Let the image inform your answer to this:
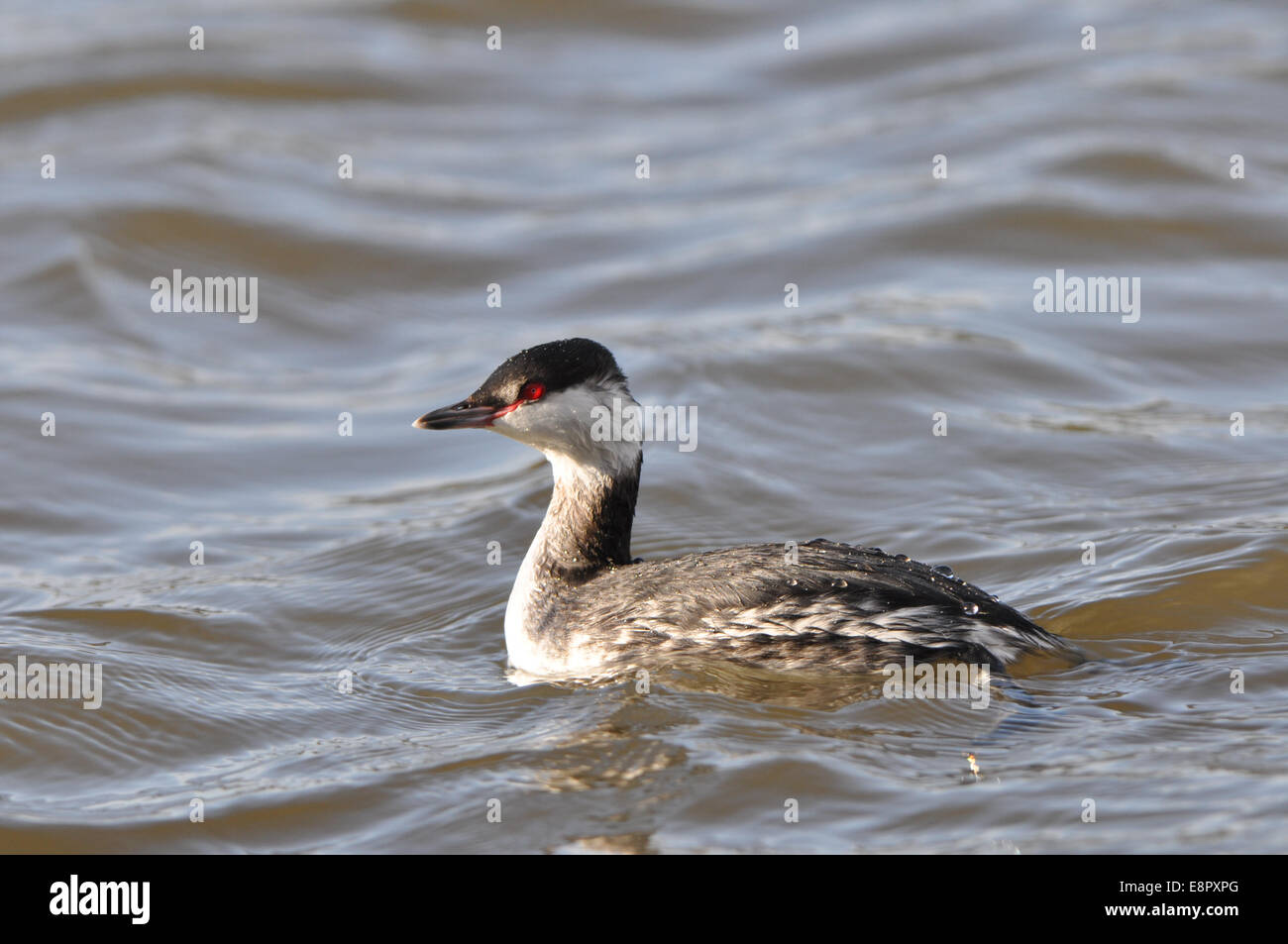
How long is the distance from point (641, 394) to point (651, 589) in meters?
4.36

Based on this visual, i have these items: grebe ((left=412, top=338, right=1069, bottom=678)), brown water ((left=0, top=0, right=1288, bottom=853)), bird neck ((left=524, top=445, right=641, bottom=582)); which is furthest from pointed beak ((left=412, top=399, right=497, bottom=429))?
brown water ((left=0, top=0, right=1288, bottom=853))

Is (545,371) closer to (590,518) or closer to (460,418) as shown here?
(460,418)

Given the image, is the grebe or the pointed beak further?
the pointed beak

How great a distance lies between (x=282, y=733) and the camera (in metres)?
7.68

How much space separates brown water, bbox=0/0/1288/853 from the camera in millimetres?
6922

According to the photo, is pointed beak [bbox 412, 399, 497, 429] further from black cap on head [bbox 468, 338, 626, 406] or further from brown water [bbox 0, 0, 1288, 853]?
brown water [bbox 0, 0, 1288, 853]

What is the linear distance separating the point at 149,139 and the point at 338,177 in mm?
1943

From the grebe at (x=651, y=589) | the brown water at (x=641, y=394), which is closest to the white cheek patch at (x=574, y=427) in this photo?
the grebe at (x=651, y=589)

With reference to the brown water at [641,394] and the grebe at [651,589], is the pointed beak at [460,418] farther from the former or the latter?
the brown water at [641,394]

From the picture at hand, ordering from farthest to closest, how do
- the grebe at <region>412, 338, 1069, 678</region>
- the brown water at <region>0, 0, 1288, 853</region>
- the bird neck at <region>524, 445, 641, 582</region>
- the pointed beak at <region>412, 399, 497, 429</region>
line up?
the bird neck at <region>524, 445, 641, 582</region> → the pointed beak at <region>412, 399, 497, 429</region> → the grebe at <region>412, 338, 1069, 678</region> → the brown water at <region>0, 0, 1288, 853</region>

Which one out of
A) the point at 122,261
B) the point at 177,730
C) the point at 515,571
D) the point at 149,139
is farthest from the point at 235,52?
the point at 177,730

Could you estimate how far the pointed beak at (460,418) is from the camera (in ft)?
26.4
